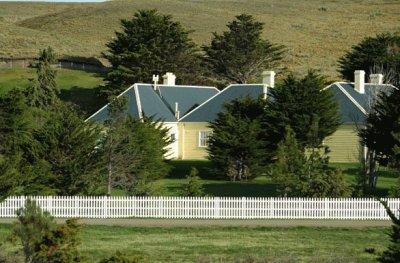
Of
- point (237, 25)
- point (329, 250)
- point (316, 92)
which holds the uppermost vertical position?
point (237, 25)

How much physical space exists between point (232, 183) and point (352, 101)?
12.1 metres

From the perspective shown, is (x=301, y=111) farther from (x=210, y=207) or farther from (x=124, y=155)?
(x=210, y=207)

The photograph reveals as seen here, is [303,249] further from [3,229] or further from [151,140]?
[151,140]

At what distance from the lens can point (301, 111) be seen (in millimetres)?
47250

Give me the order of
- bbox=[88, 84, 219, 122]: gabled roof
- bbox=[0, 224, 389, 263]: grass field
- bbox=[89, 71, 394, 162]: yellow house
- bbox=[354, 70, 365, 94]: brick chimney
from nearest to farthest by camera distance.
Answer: bbox=[0, 224, 389, 263]: grass field < bbox=[89, 71, 394, 162]: yellow house < bbox=[354, 70, 365, 94]: brick chimney < bbox=[88, 84, 219, 122]: gabled roof

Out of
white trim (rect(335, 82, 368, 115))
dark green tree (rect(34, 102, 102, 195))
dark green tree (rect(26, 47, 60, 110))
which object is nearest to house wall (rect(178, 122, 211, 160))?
white trim (rect(335, 82, 368, 115))

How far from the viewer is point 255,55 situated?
81.5m

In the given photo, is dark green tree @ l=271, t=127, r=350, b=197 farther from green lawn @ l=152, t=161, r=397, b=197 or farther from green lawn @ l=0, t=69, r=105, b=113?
green lawn @ l=0, t=69, r=105, b=113

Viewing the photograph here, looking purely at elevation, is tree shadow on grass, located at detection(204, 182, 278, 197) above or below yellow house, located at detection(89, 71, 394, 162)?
below

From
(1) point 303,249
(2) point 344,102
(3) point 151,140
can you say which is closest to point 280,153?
(3) point 151,140

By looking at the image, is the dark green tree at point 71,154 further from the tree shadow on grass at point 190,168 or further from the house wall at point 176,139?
the house wall at point 176,139

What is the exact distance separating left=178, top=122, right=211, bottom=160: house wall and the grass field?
24974 mm

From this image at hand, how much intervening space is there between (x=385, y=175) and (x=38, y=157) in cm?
1831

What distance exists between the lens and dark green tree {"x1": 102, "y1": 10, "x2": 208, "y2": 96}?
72125 millimetres
